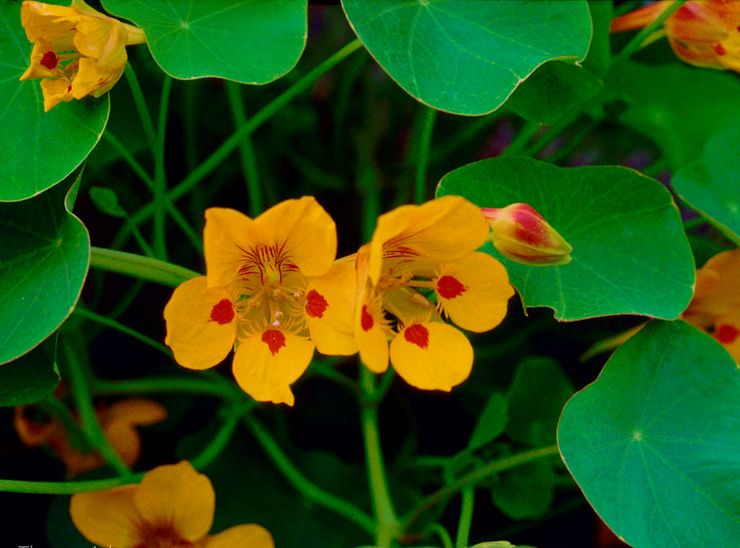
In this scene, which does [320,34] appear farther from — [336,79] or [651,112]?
[651,112]

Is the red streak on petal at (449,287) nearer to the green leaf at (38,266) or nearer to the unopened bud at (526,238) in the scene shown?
the unopened bud at (526,238)

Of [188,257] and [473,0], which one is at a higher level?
[473,0]

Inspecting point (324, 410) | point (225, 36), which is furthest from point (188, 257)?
point (225, 36)

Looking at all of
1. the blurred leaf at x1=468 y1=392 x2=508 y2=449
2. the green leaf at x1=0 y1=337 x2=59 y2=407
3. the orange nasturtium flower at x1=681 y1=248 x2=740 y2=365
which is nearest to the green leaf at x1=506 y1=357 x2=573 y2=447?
the blurred leaf at x1=468 y1=392 x2=508 y2=449

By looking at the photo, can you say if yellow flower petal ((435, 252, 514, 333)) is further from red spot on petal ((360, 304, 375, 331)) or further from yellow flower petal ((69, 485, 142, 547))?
yellow flower petal ((69, 485, 142, 547))

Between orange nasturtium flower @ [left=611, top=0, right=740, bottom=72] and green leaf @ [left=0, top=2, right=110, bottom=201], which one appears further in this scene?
orange nasturtium flower @ [left=611, top=0, right=740, bottom=72]

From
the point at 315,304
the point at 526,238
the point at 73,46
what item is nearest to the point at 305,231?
the point at 315,304

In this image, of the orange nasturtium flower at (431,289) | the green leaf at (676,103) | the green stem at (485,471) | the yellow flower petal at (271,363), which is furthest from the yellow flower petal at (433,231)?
the green leaf at (676,103)
